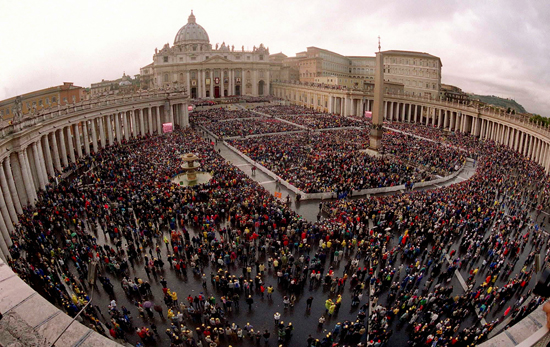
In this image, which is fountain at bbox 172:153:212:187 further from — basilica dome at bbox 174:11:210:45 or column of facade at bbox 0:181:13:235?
basilica dome at bbox 174:11:210:45

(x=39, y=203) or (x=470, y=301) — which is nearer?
(x=470, y=301)

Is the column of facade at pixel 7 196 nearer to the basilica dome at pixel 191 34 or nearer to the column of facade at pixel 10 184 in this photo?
the column of facade at pixel 10 184

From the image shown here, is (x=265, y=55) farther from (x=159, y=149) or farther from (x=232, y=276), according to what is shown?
(x=232, y=276)

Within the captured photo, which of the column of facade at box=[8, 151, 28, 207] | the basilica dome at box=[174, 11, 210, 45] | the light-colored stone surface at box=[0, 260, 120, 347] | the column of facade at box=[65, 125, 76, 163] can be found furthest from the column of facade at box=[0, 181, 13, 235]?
the basilica dome at box=[174, 11, 210, 45]

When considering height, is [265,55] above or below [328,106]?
above

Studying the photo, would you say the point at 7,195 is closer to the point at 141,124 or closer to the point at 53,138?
Result: the point at 53,138

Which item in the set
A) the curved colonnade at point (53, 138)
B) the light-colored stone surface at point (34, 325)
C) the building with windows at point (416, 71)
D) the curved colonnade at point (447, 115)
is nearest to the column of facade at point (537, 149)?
the curved colonnade at point (447, 115)

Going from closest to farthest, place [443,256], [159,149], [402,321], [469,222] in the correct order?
[402,321] → [443,256] → [469,222] → [159,149]

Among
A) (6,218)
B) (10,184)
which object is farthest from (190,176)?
(6,218)

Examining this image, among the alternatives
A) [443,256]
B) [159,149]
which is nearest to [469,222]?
[443,256]
